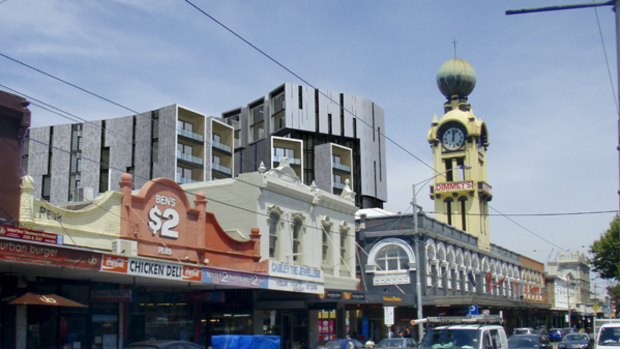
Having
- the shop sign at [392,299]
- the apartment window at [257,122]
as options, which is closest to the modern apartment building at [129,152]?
the apartment window at [257,122]

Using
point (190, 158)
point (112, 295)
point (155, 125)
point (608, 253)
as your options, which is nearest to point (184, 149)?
point (190, 158)

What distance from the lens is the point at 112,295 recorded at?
23.7 meters

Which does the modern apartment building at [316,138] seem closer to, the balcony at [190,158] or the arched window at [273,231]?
the balcony at [190,158]

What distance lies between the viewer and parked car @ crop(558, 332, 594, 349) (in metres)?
35.8

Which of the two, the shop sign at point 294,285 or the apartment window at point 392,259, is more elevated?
the apartment window at point 392,259

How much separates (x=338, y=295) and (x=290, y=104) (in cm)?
6146

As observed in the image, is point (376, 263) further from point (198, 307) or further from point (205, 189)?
point (198, 307)

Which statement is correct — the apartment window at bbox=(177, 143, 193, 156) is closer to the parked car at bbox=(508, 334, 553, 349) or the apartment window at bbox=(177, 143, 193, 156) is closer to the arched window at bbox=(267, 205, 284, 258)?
the arched window at bbox=(267, 205, 284, 258)

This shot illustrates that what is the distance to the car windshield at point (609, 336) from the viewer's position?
23.1 meters

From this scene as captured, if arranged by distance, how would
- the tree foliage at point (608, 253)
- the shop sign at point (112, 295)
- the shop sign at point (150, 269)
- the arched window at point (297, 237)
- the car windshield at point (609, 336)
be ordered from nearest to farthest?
the shop sign at point (150, 269) → the car windshield at point (609, 336) → the shop sign at point (112, 295) → the arched window at point (297, 237) → the tree foliage at point (608, 253)

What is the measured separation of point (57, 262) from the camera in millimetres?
18938

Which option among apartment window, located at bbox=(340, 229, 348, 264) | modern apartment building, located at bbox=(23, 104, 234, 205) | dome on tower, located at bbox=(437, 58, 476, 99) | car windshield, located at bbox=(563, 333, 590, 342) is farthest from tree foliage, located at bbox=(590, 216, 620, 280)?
modern apartment building, located at bbox=(23, 104, 234, 205)

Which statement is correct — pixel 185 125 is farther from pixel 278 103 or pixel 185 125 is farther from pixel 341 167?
pixel 341 167

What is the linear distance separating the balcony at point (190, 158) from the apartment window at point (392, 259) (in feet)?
118
